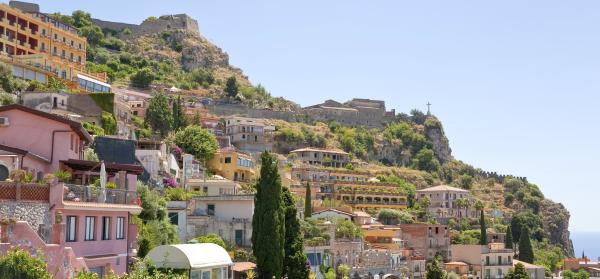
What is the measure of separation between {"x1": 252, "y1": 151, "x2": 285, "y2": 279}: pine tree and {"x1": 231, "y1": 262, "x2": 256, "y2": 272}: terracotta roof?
534 millimetres

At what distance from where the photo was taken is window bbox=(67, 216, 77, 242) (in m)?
26.3

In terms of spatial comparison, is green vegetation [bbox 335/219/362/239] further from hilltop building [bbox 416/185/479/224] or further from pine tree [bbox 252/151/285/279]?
hilltop building [bbox 416/185/479/224]

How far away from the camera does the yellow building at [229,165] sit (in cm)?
8656

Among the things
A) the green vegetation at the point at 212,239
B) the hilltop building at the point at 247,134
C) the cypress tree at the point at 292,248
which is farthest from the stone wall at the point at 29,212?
the hilltop building at the point at 247,134

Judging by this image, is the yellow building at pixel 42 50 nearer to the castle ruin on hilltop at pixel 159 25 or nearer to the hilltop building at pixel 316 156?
the hilltop building at pixel 316 156

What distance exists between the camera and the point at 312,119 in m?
152

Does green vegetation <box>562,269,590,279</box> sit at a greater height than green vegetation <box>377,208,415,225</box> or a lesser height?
lesser

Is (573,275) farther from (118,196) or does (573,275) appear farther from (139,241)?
(118,196)

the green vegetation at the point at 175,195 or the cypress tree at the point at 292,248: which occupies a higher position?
the green vegetation at the point at 175,195

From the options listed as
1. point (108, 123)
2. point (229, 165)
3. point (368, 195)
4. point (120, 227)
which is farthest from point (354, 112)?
point (120, 227)

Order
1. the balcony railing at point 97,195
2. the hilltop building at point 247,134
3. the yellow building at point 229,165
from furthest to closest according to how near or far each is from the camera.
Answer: the hilltop building at point 247,134
the yellow building at point 229,165
the balcony railing at point 97,195

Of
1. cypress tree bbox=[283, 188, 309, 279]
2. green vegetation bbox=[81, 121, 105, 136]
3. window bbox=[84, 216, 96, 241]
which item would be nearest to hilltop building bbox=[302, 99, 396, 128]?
green vegetation bbox=[81, 121, 105, 136]

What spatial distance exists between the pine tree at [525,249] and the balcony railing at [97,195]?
258 ft

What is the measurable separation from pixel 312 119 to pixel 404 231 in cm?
5821
